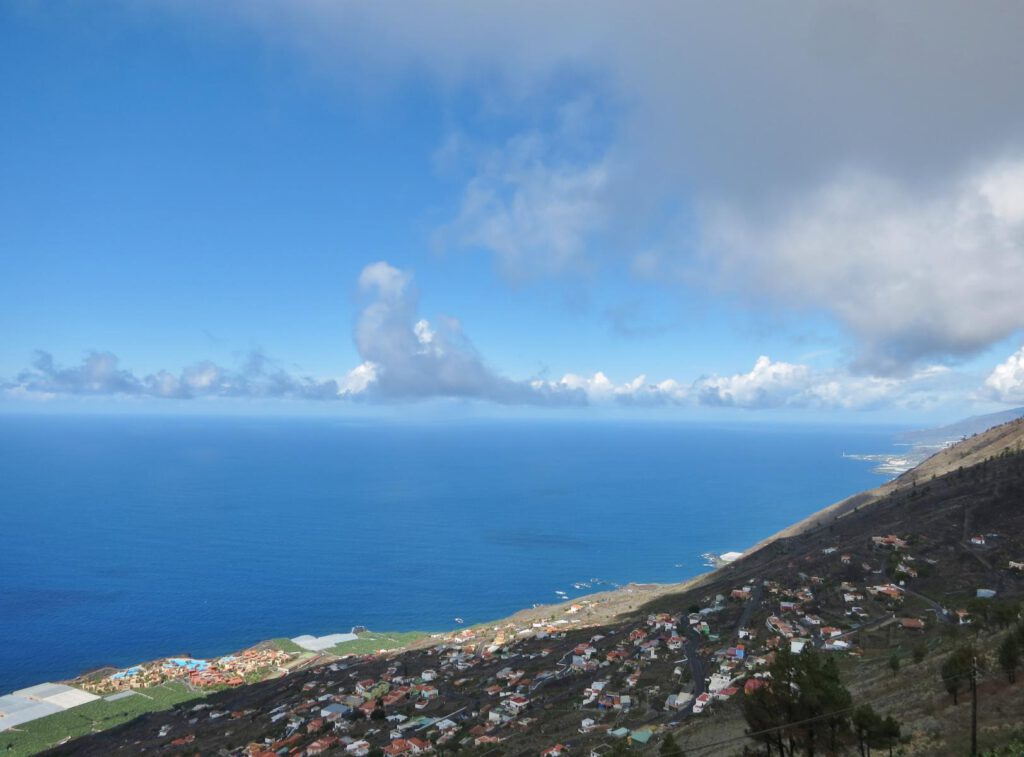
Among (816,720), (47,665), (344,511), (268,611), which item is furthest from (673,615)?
(344,511)

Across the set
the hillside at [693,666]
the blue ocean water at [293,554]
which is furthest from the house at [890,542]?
the blue ocean water at [293,554]

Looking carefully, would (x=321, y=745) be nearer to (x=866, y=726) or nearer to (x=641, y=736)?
(x=641, y=736)

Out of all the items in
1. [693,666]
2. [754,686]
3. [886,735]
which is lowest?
[693,666]

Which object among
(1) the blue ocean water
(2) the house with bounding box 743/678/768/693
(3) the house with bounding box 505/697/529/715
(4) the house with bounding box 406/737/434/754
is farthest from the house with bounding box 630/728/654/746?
A: (1) the blue ocean water

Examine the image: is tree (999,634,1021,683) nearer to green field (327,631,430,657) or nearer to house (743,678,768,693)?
house (743,678,768,693)

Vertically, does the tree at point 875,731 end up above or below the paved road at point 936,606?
above

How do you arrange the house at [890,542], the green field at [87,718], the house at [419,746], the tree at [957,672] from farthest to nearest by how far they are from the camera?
the house at [890,542] < the green field at [87,718] < the house at [419,746] < the tree at [957,672]

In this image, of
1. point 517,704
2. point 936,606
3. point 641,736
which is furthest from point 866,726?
point 936,606

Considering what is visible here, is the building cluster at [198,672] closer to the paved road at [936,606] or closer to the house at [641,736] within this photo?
the house at [641,736]
